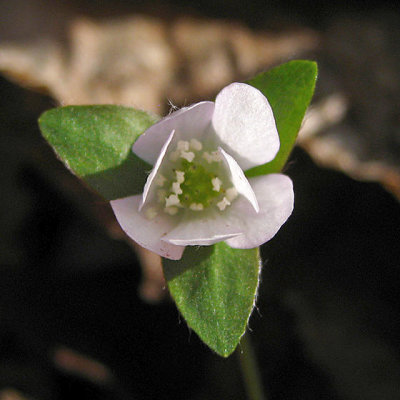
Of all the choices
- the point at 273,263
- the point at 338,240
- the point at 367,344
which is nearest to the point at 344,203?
the point at 338,240

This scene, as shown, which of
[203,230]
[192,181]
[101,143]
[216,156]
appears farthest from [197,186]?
[101,143]

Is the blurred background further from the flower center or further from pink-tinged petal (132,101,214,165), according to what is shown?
pink-tinged petal (132,101,214,165)

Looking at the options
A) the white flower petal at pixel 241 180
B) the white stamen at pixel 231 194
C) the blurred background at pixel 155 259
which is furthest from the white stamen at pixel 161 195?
the blurred background at pixel 155 259

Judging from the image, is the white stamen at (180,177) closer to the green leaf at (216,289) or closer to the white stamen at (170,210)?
the white stamen at (170,210)

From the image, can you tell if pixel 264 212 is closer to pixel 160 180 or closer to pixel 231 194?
pixel 231 194

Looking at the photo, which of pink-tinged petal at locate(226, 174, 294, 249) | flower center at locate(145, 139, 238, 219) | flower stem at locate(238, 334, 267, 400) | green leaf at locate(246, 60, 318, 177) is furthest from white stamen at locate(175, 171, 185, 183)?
flower stem at locate(238, 334, 267, 400)

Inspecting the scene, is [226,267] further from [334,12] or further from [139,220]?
[334,12]
